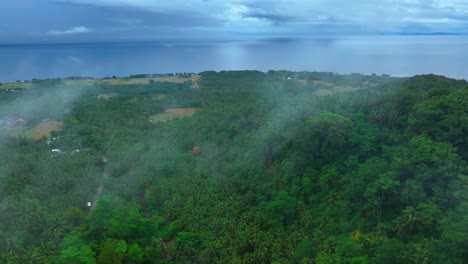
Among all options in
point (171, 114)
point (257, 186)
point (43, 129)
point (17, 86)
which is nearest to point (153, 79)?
point (17, 86)

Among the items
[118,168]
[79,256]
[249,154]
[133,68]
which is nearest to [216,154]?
[249,154]

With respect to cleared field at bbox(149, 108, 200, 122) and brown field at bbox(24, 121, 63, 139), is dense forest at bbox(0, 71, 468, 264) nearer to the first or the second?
brown field at bbox(24, 121, 63, 139)

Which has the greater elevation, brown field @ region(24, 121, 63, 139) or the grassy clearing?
the grassy clearing

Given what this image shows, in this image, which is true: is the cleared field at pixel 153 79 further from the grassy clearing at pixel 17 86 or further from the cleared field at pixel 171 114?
the cleared field at pixel 171 114

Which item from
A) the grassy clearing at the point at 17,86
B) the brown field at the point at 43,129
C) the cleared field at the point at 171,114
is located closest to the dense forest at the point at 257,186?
the brown field at the point at 43,129

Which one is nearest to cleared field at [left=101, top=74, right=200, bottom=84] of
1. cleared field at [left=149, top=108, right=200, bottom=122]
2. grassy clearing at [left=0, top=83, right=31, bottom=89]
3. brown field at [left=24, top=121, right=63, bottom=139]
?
grassy clearing at [left=0, top=83, right=31, bottom=89]

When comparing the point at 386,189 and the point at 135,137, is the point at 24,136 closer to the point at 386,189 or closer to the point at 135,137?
the point at 135,137

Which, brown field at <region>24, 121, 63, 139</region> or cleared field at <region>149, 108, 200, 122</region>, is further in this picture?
cleared field at <region>149, 108, 200, 122</region>
